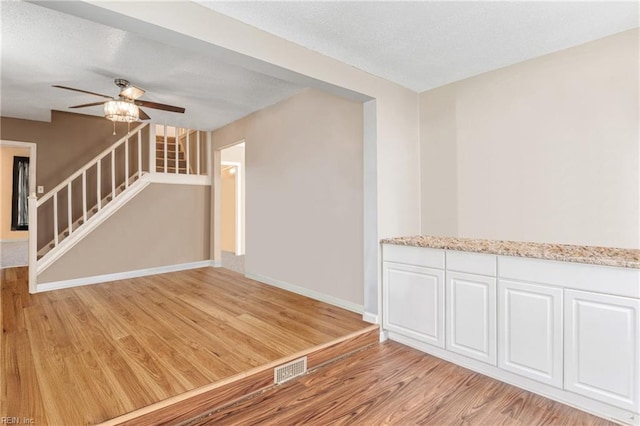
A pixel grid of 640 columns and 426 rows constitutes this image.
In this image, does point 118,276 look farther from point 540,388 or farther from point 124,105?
point 540,388

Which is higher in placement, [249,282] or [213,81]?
[213,81]

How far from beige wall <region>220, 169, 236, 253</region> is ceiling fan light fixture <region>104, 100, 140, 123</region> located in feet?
12.0

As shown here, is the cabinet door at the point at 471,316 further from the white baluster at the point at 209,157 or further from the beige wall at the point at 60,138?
the beige wall at the point at 60,138

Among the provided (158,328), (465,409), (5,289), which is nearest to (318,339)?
(465,409)

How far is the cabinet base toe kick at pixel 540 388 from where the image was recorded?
5.85 feet

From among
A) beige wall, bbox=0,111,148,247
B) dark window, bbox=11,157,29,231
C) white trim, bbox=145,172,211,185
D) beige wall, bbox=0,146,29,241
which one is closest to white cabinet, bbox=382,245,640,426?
white trim, bbox=145,172,211,185

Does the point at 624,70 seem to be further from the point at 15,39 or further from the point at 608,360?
the point at 15,39

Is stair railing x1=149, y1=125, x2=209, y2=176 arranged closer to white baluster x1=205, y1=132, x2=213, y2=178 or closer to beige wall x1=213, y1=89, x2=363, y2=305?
white baluster x1=205, y1=132, x2=213, y2=178

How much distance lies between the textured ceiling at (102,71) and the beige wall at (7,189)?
11.0ft

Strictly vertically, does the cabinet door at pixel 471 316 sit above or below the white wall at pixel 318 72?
below

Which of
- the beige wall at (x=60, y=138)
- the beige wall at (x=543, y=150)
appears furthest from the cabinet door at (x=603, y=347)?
the beige wall at (x=60, y=138)

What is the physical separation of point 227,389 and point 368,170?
2.07 m

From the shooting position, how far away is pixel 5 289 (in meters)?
4.11

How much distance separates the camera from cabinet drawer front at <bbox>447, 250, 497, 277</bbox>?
225 centimetres
